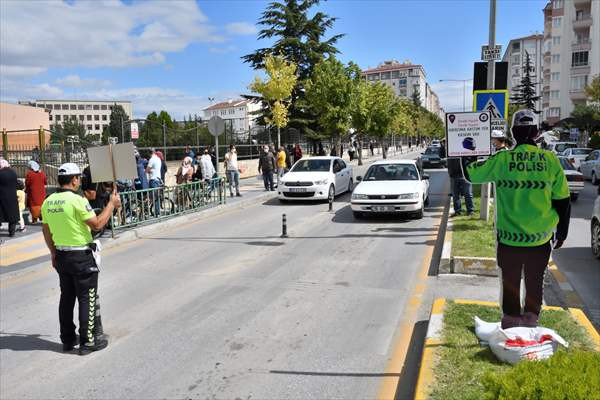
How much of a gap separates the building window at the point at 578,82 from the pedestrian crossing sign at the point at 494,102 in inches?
2479

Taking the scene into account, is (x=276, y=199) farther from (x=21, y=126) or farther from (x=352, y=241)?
(x=21, y=126)

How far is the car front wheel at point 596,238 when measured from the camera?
29.7ft

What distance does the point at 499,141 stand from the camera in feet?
20.1

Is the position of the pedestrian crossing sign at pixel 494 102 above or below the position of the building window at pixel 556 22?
below

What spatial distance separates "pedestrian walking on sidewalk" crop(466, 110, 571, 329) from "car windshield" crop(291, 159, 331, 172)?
1458 cm

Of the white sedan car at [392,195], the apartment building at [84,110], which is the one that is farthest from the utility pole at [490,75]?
the apartment building at [84,110]

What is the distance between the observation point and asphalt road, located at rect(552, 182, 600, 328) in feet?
21.9

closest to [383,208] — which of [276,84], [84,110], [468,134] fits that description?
[468,134]

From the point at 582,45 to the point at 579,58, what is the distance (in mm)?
1554

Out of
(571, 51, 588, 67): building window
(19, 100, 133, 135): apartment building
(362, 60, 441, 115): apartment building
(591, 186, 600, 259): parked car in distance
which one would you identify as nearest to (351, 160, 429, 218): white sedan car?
(591, 186, 600, 259): parked car in distance

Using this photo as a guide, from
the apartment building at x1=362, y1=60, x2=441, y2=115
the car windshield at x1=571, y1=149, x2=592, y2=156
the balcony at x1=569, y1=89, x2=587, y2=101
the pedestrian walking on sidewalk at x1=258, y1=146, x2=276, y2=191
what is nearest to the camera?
the pedestrian walking on sidewalk at x1=258, y1=146, x2=276, y2=191

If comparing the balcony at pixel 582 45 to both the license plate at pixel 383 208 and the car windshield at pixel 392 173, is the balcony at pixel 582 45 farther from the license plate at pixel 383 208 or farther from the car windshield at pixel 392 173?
the license plate at pixel 383 208

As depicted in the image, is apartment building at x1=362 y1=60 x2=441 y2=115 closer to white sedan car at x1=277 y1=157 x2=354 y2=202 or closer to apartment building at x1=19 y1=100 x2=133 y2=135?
apartment building at x1=19 y1=100 x2=133 y2=135

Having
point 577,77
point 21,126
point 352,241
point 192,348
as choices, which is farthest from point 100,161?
point 577,77
